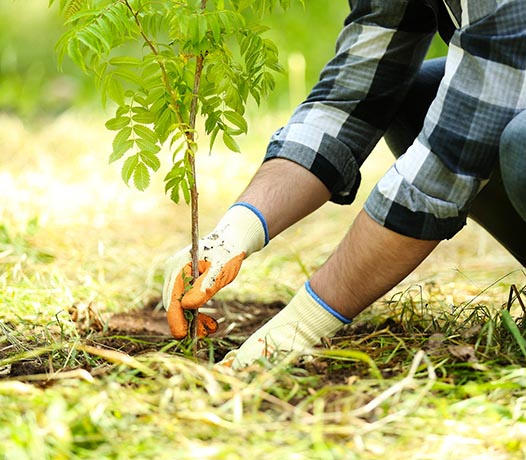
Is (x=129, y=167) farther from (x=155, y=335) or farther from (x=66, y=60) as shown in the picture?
(x=66, y=60)

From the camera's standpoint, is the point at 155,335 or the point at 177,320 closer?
the point at 177,320

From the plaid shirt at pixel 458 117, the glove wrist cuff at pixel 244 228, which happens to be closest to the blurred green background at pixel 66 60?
the glove wrist cuff at pixel 244 228

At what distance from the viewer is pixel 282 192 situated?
1.68 m

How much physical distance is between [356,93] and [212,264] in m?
0.52

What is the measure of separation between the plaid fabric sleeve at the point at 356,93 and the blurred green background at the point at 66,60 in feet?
8.06

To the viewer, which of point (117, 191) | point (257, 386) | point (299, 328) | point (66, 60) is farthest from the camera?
point (66, 60)

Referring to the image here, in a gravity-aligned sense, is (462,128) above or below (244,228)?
above

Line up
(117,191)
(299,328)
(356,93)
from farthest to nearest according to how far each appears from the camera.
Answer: (117,191) → (356,93) → (299,328)

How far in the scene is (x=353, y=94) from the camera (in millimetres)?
1730

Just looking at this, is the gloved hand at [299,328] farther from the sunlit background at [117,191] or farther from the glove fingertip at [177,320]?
the sunlit background at [117,191]

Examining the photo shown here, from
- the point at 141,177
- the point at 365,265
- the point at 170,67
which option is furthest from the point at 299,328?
the point at 170,67

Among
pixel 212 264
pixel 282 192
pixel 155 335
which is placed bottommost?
pixel 155 335

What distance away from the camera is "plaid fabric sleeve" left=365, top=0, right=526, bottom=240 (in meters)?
1.29

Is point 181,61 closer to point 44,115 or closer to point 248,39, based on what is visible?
point 248,39
